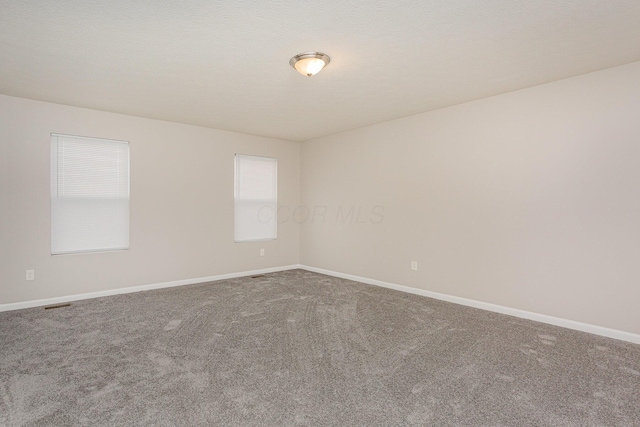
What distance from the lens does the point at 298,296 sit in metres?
4.42

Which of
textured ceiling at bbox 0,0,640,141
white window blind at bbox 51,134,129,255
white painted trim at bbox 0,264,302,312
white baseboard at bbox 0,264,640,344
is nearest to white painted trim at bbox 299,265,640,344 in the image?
white baseboard at bbox 0,264,640,344

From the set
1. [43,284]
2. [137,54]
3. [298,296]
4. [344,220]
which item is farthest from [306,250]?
[137,54]

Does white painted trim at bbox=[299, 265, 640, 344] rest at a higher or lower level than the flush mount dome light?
lower

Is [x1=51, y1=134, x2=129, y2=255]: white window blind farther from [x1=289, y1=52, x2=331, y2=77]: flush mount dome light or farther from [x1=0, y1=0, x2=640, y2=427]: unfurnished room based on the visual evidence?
[x1=289, y1=52, x2=331, y2=77]: flush mount dome light

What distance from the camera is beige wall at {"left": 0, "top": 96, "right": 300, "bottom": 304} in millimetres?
3879

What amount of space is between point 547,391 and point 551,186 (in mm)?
2072

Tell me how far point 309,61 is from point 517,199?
260cm

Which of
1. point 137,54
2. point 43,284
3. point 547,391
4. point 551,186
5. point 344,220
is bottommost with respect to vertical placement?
point 547,391

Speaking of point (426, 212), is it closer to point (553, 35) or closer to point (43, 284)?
point (553, 35)

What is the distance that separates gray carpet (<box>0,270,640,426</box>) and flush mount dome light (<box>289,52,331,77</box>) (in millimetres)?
2312

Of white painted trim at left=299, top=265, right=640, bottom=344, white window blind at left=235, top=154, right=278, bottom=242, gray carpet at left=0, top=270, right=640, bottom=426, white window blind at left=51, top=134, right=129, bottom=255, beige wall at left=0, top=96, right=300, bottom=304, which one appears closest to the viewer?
gray carpet at left=0, top=270, right=640, bottom=426

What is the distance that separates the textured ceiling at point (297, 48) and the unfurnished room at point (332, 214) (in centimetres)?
2

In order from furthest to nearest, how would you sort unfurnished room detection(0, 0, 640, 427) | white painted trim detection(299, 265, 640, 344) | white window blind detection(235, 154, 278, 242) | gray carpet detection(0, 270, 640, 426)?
1. white window blind detection(235, 154, 278, 242)
2. white painted trim detection(299, 265, 640, 344)
3. unfurnished room detection(0, 0, 640, 427)
4. gray carpet detection(0, 270, 640, 426)

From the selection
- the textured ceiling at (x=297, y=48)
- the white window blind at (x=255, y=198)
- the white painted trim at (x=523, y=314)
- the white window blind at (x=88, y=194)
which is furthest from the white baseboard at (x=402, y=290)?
the textured ceiling at (x=297, y=48)
